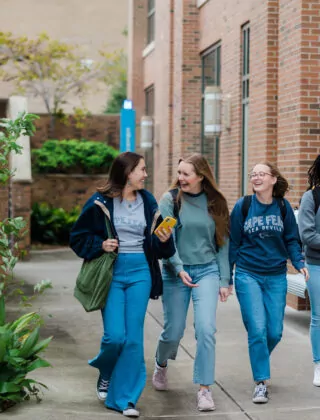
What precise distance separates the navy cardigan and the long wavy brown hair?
0.40 m

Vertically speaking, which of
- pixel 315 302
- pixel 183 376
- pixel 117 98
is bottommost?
pixel 183 376

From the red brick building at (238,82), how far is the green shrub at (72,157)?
A: 193 centimetres

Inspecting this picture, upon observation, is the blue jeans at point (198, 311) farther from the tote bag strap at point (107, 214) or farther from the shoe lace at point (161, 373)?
the tote bag strap at point (107, 214)

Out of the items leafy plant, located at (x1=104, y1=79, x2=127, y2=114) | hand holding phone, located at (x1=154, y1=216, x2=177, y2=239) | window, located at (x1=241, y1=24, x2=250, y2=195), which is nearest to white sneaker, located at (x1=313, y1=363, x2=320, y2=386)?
hand holding phone, located at (x1=154, y1=216, x2=177, y2=239)

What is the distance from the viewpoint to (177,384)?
22.8 feet

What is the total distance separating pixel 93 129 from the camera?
2627 centimetres

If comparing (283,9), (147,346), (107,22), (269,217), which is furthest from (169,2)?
(107,22)

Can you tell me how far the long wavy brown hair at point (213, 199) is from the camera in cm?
624

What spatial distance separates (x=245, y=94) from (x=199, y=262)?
793 cm

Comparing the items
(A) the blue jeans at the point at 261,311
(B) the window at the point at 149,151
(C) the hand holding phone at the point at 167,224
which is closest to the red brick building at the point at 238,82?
(B) the window at the point at 149,151

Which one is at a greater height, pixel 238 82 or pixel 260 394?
pixel 238 82

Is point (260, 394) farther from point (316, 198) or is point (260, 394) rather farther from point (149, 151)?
point (149, 151)

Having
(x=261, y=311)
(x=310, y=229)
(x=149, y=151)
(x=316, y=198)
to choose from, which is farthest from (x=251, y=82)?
(x=149, y=151)

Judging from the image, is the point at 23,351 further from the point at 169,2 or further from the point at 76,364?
the point at 169,2
